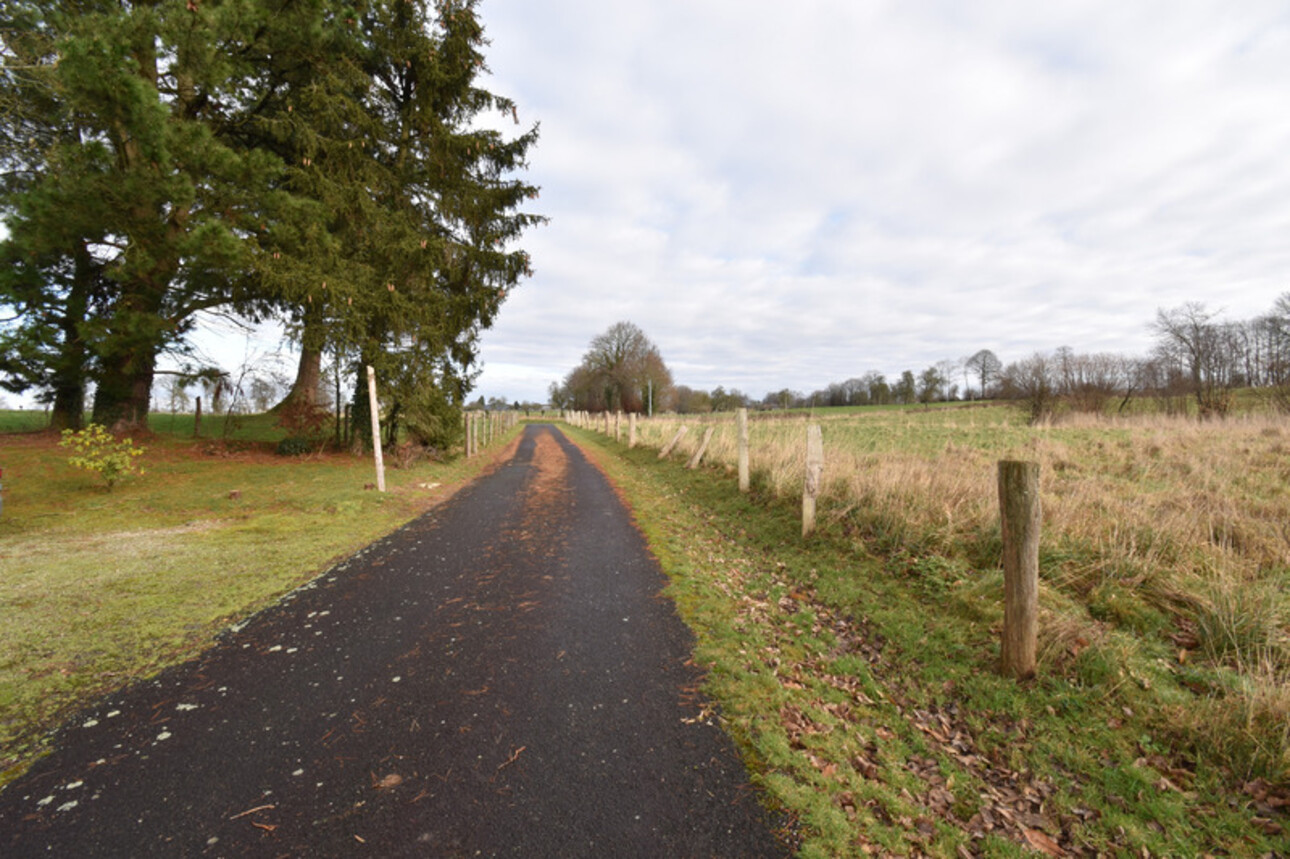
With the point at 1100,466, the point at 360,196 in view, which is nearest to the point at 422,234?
the point at 360,196

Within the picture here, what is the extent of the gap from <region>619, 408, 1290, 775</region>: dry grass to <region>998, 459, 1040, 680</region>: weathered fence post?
0.46 metres

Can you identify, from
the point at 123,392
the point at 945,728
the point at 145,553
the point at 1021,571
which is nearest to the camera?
the point at 945,728

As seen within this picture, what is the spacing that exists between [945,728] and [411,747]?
3.45 meters

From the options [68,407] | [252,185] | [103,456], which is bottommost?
[103,456]

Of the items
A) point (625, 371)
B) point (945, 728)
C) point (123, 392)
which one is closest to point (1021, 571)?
point (945, 728)

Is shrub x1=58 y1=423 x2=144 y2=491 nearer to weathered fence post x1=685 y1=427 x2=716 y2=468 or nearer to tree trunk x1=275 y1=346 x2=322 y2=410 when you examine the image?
tree trunk x1=275 y1=346 x2=322 y2=410

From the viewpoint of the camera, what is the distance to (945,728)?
3182 mm

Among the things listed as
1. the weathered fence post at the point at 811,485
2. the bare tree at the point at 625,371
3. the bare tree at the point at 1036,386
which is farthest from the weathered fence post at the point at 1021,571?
the bare tree at the point at 625,371

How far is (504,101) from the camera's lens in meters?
14.6

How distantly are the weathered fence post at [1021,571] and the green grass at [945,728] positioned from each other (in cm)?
18

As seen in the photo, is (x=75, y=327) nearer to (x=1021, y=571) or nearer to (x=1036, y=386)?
(x=1021, y=571)

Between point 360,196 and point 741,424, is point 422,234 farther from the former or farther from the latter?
point 741,424

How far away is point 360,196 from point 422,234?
1.67 meters

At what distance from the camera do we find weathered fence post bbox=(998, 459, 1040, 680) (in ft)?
11.4
